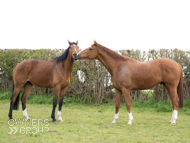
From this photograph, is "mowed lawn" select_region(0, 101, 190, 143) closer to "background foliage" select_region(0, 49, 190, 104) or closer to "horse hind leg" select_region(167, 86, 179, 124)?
"horse hind leg" select_region(167, 86, 179, 124)

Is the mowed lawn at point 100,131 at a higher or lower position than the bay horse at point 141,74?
lower

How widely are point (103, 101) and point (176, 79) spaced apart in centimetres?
464

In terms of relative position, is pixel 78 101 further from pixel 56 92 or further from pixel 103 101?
pixel 56 92

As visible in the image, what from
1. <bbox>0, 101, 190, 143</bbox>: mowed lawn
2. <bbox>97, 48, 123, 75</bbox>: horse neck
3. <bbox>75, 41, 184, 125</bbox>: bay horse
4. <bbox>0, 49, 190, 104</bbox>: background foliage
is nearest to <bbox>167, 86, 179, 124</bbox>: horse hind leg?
<bbox>75, 41, 184, 125</bbox>: bay horse

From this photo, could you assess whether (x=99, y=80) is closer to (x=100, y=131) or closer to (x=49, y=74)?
(x=49, y=74)

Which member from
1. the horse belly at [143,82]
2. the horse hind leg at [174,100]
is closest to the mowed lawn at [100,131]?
the horse hind leg at [174,100]

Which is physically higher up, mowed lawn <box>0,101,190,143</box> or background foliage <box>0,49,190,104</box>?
background foliage <box>0,49,190,104</box>

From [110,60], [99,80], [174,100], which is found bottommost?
[174,100]

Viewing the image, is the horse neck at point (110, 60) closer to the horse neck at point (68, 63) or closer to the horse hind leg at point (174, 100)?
the horse neck at point (68, 63)

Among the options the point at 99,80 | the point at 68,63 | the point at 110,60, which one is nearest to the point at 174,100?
the point at 110,60

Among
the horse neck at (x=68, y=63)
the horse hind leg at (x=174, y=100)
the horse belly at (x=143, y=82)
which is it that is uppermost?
the horse neck at (x=68, y=63)

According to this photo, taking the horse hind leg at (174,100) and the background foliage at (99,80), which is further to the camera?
the background foliage at (99,80)

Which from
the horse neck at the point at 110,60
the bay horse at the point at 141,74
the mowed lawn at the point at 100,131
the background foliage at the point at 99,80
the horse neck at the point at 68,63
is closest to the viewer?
the mowed lawn at the point at 100,131

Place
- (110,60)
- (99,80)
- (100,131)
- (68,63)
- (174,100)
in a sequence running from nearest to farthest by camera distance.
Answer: (100,131)
(174,100)
(110,60)
(68,63)
(99,80)
